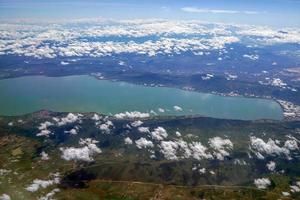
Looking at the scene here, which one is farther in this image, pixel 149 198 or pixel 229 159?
pixel 229 159

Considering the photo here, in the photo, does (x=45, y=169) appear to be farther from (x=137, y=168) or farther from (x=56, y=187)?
(x=137, y=168)

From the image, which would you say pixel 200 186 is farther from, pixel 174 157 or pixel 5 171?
pixel 5 171

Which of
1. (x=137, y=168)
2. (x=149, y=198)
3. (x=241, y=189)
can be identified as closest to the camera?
(x=149, y=198)

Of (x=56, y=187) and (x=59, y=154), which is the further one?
(x=59, y=154)

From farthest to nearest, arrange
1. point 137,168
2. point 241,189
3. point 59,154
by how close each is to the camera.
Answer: point 59,154, point 137,168, point 241,189

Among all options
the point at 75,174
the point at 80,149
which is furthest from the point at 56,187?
the point at 80,149

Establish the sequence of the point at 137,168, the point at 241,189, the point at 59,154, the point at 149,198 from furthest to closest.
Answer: the point at 59,154 < the point at 137,168 < the point at 241,189 < the point at 149,198

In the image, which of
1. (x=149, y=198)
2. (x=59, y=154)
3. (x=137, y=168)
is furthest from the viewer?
(x=59, y=154)

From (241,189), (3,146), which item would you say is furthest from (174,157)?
(3,146)
